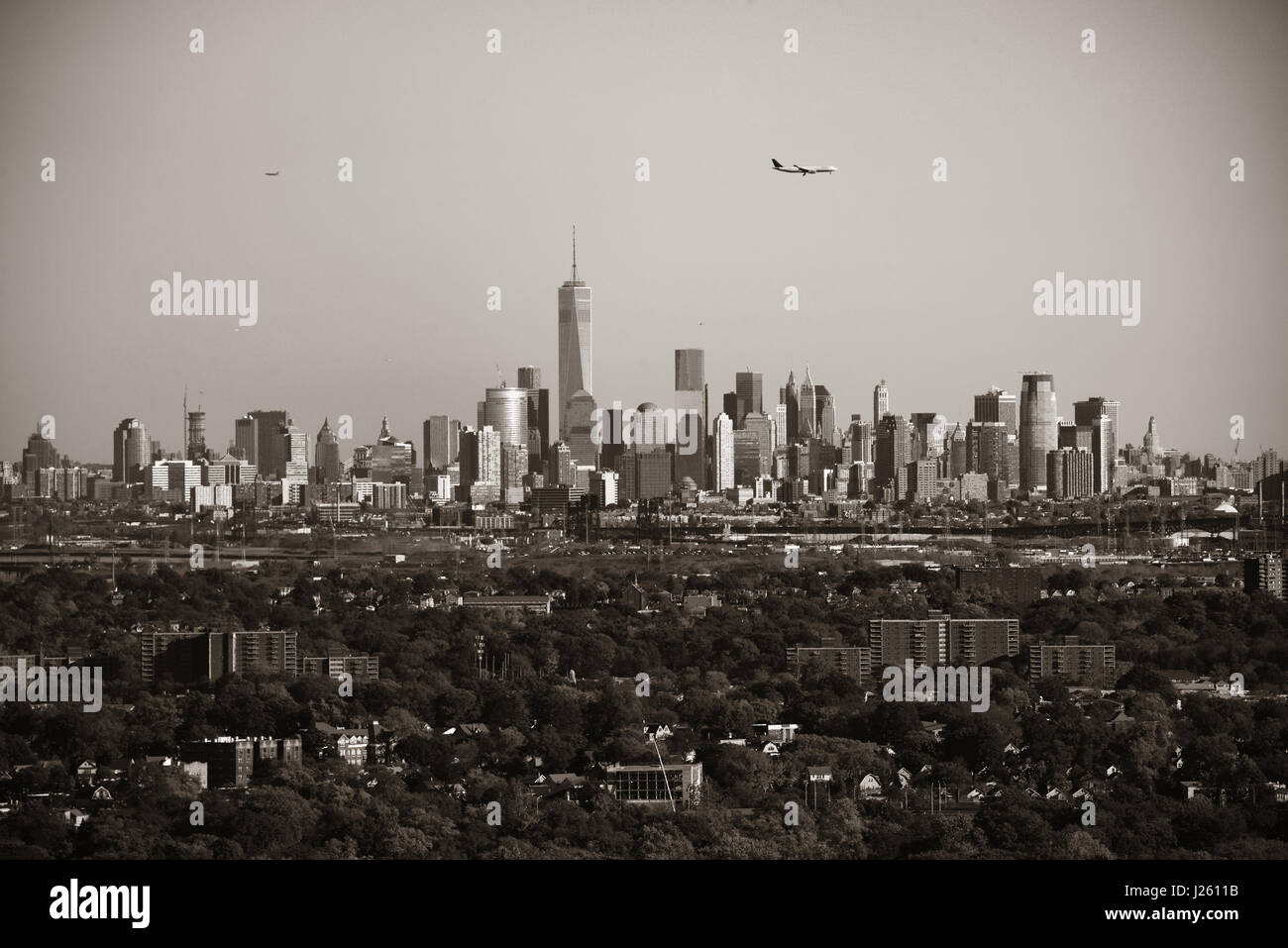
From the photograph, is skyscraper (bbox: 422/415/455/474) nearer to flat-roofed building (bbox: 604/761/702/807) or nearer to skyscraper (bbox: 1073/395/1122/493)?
skyscraper (bbox: 1073/395/1122/493)

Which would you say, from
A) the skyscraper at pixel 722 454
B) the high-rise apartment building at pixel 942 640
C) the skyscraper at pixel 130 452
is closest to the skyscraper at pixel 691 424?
the skyscraper at pixel 722 454

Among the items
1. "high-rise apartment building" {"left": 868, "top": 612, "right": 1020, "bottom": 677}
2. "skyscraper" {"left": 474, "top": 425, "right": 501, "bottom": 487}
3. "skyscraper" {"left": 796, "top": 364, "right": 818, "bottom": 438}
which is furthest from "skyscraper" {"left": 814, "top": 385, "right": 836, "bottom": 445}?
"high-rise apartment building" {"left": 868, "top": 612, "right": 1020, "bottom": 677}

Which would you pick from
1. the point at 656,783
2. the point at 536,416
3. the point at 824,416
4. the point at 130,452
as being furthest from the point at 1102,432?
the point at 656,783

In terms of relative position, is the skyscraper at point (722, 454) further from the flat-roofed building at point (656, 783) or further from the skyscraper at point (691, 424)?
the flat-roofed building at point (656, 783)

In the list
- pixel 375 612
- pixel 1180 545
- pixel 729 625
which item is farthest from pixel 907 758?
pixel 1180 545

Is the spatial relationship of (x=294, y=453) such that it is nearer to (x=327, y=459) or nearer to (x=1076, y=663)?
(x=327, y=459)
